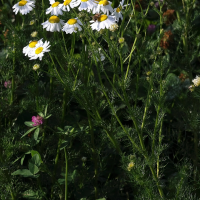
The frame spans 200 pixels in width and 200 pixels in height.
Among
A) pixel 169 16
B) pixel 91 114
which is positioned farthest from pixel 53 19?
pixel 169 16

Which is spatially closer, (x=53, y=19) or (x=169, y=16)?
(x=53, y=19)

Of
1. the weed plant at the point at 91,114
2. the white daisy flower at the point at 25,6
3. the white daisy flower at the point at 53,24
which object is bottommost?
the weed plant at the point at 91,114

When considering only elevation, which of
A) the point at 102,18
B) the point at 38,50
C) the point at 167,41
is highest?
the point at 102,18

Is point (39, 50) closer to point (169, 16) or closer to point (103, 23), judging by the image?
point (103, 23)

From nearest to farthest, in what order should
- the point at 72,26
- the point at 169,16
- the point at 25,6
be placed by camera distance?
the point at 72,26 → the point at 25,6 → the point at 169,16

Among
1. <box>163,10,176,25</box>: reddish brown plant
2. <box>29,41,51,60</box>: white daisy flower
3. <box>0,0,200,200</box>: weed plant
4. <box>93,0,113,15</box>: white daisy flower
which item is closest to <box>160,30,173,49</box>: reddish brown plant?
<box>0,0,200,200</box>: weed plant

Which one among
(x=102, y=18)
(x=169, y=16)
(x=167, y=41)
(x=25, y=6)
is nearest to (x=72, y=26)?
(x=102, y=18)

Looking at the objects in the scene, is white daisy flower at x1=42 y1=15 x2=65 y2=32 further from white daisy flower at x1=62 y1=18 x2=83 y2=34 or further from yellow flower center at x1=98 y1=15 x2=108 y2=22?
yellow flower center at x1=98 y1=15 x2=108 y2=22

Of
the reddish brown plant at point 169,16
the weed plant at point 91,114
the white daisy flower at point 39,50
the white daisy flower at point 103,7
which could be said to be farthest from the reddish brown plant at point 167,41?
the white daisy flower at point 39,50

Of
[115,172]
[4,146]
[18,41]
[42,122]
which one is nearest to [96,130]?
[115,172]

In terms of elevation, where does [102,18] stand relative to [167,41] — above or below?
above

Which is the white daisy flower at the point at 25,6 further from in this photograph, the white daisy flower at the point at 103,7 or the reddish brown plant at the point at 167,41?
the reddish brown plant at the point at 167,41

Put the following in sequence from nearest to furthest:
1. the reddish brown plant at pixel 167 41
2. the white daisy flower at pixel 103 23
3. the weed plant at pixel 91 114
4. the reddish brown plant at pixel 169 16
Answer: the white daisy flower at pixel 103 23, the weed plant at pixel 91 114, the reddish brown plant at pixel 167 41, the reddish brown plant at pixel 169 16

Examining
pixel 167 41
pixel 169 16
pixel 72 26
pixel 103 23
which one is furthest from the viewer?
pixel 169 16
